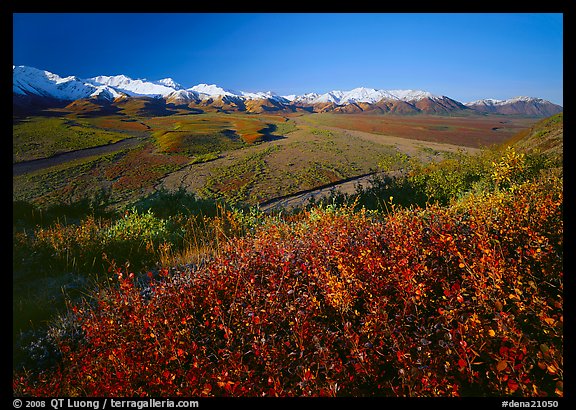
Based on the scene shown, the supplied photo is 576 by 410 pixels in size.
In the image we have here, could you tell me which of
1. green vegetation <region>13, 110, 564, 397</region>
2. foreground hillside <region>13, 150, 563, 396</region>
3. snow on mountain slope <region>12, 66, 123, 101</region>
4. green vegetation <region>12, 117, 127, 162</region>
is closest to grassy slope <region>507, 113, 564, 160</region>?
green vegetation <region>13, 110, 564, 397</region>

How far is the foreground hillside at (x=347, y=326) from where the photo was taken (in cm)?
229

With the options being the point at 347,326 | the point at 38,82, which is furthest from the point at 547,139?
the point at 38,82

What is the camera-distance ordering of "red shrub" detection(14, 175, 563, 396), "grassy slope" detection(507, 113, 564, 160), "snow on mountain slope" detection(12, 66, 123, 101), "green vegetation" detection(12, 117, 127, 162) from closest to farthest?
"red shrub" detection(14, 175, 563, 396) → "snow on mountain slope" detection(12, 66, 123, 101) → "grassy slope" detection(507, 113, 564, 160) → "green vegetation" detection(12, 117, 127, 162)

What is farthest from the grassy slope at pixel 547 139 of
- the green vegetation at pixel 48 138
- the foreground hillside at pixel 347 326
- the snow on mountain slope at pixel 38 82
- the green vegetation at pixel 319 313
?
the green vegetation at pixel 48 138

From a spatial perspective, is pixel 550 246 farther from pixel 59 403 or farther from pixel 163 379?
pixel 59 403

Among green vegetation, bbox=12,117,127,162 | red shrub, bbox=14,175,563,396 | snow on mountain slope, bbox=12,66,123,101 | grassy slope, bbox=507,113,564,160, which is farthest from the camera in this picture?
green vegetation, bbox=12,117,127,162

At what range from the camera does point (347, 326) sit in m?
2.63

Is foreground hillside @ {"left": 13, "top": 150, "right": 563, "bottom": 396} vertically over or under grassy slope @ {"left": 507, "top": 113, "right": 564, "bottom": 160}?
under

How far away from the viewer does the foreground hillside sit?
229 cm

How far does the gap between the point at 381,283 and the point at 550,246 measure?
2.01m

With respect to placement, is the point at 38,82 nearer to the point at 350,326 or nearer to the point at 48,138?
the point at 48,138

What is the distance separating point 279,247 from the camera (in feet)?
15.0

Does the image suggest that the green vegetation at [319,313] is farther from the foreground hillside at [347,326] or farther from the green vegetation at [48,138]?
the green vegetation at [48,138]

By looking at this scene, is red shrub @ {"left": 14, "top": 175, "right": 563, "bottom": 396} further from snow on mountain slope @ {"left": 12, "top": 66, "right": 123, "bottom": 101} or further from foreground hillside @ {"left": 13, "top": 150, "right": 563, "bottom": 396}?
snow on mountain slope @ {"left": 12, "top": 66, "right": 123, "bottom": 101}
